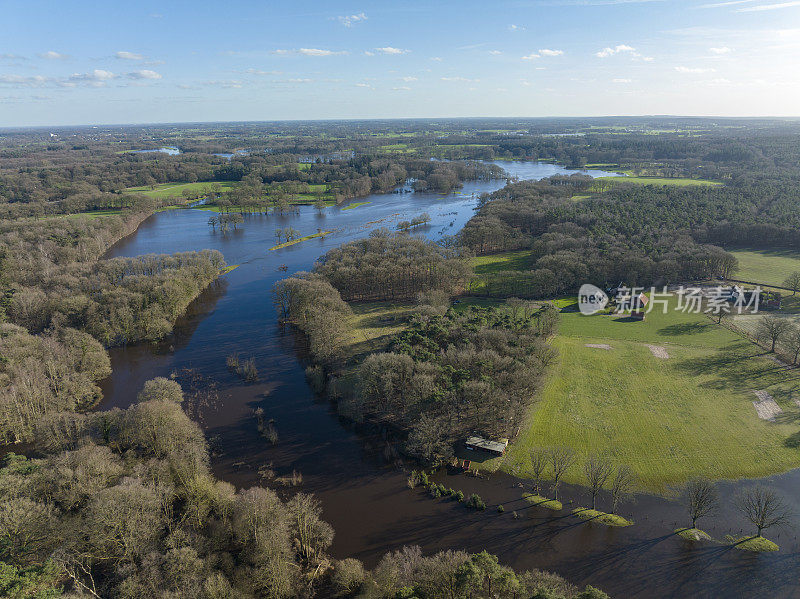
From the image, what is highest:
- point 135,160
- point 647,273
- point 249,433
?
point 135,160

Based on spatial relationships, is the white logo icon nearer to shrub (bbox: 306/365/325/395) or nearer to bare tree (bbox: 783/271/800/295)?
bare tree (bbox: 783/271/800/295)

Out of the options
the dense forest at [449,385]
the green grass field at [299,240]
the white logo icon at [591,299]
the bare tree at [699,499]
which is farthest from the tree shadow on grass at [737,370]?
the green grass field at [299,240]

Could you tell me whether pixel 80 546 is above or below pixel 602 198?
below

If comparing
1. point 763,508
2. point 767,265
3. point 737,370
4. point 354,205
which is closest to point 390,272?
point 737,370

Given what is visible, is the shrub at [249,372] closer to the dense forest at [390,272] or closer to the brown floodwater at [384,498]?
the brown floodwater at [384,498]

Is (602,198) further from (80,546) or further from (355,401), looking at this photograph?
(80,546)

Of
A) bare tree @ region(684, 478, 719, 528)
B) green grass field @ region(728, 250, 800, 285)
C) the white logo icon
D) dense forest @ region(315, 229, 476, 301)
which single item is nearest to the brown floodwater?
bare tree @ region(684, 478, 719, 528)

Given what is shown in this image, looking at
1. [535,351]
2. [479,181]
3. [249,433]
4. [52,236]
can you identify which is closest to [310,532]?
[249,433]
